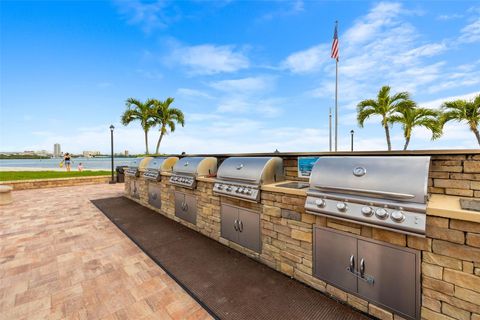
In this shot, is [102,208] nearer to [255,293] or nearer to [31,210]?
[31,210]

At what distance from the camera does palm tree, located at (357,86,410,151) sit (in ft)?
50.0

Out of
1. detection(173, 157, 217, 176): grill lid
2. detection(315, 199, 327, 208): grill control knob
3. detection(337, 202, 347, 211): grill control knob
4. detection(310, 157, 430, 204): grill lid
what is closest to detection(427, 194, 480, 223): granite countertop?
detection(310, 157, 430, 204): grill lid

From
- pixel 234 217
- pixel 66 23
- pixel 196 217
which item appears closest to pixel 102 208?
pixel 196 217

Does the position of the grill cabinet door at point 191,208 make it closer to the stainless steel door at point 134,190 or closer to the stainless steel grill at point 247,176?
the stainless steel grill at point 247,176

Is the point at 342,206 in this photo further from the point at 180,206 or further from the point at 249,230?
the point at 180,206

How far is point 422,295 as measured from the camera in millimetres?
1879

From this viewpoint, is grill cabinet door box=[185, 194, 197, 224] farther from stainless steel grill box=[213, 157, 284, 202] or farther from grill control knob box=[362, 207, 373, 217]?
grill control knob box=[362, 207, 373, 217]

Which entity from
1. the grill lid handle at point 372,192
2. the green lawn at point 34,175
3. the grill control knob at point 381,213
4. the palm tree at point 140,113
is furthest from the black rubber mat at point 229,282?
the palm tree at point 140,113

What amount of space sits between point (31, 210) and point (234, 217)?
7501 millimetres

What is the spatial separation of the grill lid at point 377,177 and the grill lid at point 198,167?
9.33 ft

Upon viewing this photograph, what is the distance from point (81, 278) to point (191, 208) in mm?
2324

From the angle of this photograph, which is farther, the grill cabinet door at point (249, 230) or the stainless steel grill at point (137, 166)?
the stainless steel grill at point (137, 166)

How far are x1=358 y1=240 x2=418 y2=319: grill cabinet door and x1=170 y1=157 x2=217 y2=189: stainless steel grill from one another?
3414 millimetres

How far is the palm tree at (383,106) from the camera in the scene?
600 inches
